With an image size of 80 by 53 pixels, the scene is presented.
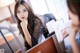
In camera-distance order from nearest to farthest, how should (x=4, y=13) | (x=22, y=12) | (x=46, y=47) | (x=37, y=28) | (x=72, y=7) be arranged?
(x=72, y=7) → (x=4, y=13) → (x=22, y=12) → (x=37, y=28) → (x=46, y=47)

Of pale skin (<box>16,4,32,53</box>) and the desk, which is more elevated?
pale skin (<box>16,4,32,53</box>)

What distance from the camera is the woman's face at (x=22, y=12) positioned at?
4.13 feet

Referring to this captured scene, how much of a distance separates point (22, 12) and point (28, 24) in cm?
11

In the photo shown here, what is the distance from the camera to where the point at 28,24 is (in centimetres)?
132

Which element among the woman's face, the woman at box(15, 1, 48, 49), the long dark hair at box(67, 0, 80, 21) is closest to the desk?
the woman at box(15, 1, 48, 49)

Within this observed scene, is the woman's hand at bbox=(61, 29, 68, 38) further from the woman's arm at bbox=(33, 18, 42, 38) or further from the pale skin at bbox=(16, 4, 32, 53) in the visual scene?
the pale skin at bbox=(16, 4, 32, 53)

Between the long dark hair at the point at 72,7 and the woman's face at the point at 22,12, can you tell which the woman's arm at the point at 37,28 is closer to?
the woman's face at the point at 22,12

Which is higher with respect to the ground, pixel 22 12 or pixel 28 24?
pixel 22 12

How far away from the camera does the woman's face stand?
49.5 inches

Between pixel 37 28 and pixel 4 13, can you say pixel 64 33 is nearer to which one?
pixel 37 28

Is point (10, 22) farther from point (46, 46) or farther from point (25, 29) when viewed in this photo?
point (46, 46)

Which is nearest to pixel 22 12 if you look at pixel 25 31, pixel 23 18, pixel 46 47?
pixel 23 18

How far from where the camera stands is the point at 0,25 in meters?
1.14

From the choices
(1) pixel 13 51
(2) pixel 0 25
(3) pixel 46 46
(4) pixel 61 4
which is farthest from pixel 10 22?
(4) pixel 61 4
